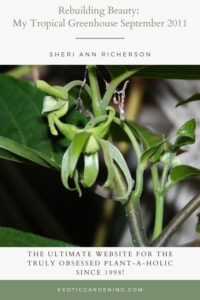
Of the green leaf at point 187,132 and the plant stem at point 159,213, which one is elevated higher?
the green leaf at point 187,132

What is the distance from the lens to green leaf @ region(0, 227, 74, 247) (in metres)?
0.59

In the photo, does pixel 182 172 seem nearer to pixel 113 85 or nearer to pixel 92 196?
pixel 113 85

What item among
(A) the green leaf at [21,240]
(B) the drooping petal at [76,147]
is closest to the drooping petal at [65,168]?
(B) the drooping petal at [76,147]

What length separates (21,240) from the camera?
1.98ft

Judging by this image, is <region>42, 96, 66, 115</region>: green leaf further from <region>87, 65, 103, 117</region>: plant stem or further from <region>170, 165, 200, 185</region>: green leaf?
<region>170, 165, 200, 185</region>: green leaf

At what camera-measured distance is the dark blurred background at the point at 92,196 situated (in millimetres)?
1020

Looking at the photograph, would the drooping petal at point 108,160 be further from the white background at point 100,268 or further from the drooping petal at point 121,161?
the white background at point 100,268
